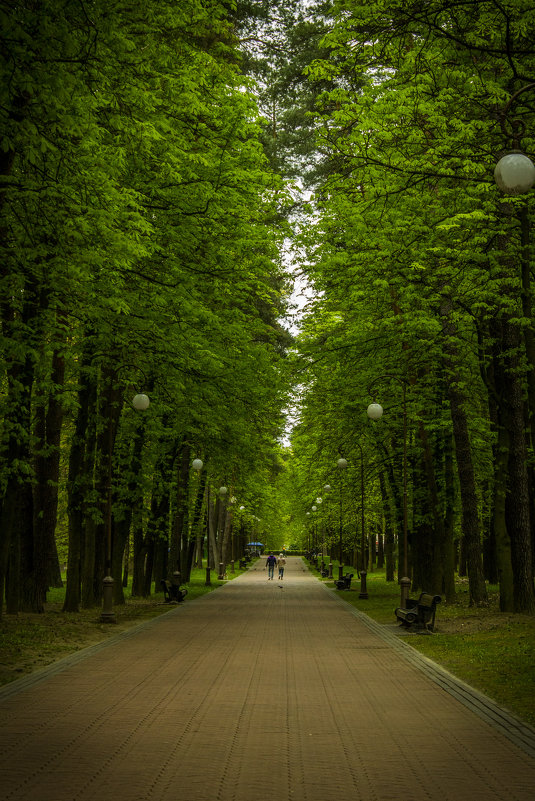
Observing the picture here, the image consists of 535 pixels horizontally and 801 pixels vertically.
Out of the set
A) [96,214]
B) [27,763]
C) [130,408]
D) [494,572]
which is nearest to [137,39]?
[96,214]

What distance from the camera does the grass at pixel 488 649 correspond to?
11.0 m

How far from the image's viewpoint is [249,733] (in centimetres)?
848

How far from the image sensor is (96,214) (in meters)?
13.2

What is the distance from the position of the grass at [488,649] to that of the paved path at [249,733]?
540 millimetres

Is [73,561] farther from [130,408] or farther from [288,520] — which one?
[288,520]

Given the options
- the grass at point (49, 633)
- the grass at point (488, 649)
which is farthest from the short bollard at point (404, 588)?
the grass at point (49, 633)

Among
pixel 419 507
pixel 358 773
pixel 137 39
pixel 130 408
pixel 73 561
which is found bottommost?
pixel 358 773

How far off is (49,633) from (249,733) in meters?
9.15

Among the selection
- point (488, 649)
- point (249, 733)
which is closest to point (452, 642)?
point (488, 649)

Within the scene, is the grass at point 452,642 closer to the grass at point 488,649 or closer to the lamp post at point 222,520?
the grass at point 488,649

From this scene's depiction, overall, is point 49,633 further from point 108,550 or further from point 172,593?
point 172,593

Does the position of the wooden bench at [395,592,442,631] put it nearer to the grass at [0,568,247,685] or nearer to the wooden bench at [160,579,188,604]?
the grass at [0,568,247,685]

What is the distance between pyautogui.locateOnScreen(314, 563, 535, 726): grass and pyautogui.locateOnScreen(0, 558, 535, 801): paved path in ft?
1.77

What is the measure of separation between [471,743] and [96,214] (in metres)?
8.94
